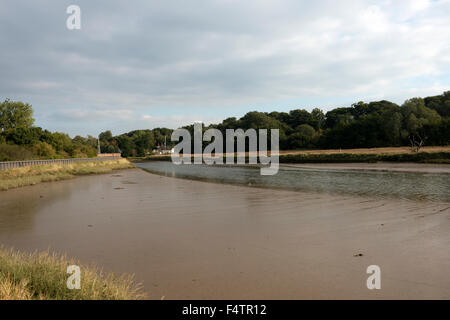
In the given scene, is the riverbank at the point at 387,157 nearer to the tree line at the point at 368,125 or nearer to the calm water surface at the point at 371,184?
the tree line at the point at 368,125

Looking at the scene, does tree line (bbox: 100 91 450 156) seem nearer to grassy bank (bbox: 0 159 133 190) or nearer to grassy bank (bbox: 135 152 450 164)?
grassy bank (bbox: 135 152 450 164)

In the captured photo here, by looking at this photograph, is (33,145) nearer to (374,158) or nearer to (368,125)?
(374,158)

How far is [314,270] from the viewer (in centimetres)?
460

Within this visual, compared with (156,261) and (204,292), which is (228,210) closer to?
(156,261)

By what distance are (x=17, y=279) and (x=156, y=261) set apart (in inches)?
78.2

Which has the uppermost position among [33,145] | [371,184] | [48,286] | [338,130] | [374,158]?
[338,130]

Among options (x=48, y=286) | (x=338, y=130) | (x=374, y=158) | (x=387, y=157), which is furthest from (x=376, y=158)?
(x=48, y=286)

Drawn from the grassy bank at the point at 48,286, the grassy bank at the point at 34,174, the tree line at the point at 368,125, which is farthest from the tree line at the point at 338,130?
the grassy bank at the point at 48,286

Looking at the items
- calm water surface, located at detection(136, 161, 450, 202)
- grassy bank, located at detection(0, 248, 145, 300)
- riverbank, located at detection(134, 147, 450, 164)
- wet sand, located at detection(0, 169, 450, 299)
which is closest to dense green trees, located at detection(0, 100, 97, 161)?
calm water surface, located at detection(136, 161, 450, 202)

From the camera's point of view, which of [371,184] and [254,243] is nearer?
[254,243]

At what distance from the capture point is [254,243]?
6.09m

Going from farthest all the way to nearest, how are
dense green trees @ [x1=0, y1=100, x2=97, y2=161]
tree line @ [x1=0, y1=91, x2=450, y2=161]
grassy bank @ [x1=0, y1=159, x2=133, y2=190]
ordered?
tree line @ [x1=0, y1=91, x2=450, y2=161], dense green trees @ [x1=0, y1=100, x2=97, y2=161], grassy bank @ [x1=0, y1=159, x2=133, y2=190]

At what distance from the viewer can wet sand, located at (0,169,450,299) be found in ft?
13.3
